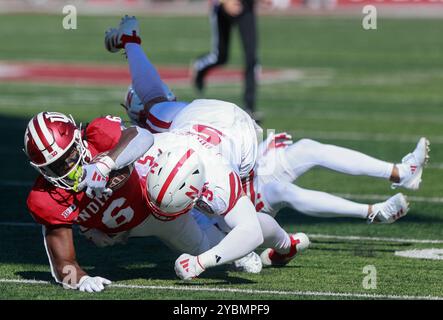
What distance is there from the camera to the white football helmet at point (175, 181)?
5.97 meters

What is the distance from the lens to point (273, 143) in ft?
23.7

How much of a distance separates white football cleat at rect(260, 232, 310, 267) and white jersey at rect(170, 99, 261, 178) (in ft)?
1.66

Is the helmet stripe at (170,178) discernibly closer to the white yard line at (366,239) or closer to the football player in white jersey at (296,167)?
the football player in white jersey at (296,167)

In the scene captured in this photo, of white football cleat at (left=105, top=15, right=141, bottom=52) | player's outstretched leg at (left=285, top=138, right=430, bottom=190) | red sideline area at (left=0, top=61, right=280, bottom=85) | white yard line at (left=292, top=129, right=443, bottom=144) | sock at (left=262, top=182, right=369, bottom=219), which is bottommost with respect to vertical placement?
red sideline area at (left=0, top=61, right=280, bottom=85)

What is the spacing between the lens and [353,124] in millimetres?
14312

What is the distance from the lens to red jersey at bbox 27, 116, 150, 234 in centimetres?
606

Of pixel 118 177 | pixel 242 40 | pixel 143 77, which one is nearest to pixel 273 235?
pixel 118 177

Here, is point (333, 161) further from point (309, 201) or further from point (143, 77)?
point (143, 77)

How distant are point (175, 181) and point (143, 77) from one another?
1610 mm

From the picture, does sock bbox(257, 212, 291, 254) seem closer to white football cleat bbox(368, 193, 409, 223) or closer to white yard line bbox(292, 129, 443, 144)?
white football cleat bbox(368, 193, 409, 223)

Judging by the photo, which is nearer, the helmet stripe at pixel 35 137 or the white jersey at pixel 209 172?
the helmet stripe at pixel 35 137

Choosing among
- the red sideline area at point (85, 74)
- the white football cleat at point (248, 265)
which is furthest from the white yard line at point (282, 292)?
the red sideline area at point (85, 74)

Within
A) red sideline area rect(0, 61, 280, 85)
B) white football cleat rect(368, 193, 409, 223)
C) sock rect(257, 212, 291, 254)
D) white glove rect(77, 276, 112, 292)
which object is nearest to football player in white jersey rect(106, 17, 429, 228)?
white football cleat rect(368, 193, 409, 223)

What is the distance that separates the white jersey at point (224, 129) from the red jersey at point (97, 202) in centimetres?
49
